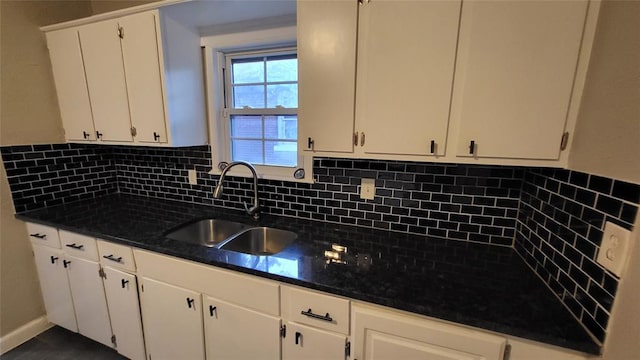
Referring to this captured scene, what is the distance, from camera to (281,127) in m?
1.91

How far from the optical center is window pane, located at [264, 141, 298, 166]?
1.89 m

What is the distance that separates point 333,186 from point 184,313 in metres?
1.07

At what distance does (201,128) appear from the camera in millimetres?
1979

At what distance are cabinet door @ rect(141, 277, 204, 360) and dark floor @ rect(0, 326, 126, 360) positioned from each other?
568mm

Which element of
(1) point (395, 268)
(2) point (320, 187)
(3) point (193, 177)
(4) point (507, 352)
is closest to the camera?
(4) point (507, 352)

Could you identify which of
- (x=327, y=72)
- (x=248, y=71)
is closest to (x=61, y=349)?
(x=248, y=71)

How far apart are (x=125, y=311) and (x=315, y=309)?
128cm

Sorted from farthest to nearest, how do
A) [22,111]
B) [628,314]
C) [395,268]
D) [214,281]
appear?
[22,111], [214,281], [395,268], [628,314]

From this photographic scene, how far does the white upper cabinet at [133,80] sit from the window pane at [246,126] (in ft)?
0.67

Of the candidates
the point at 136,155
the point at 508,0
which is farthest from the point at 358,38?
the point at 136,155

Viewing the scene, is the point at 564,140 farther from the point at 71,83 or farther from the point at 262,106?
the point at 71,83

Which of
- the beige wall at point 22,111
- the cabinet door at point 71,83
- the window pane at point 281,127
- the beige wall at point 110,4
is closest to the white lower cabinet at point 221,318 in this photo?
the beige wall at point 22,111

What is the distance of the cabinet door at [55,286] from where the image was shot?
191 centimetres

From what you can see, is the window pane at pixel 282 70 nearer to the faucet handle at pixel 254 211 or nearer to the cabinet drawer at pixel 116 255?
the faucet handle at pixel 254 211
